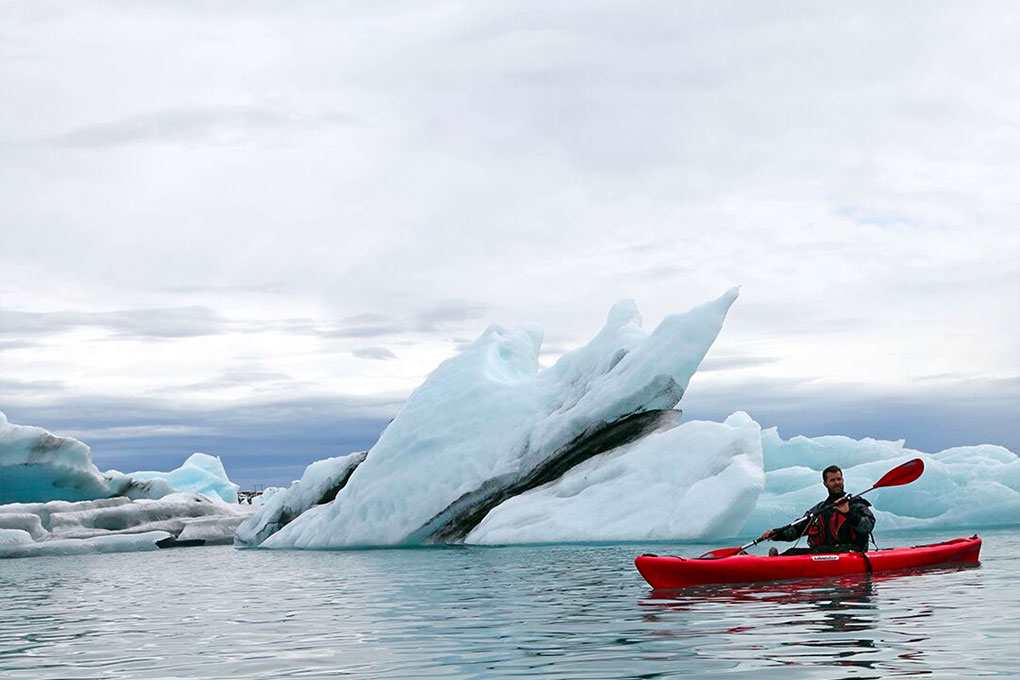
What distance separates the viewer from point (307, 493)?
33.0 metres

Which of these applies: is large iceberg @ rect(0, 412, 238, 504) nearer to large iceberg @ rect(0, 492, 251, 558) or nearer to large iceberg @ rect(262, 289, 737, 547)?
large iceberg @ rect(0, 492, 251, 558)

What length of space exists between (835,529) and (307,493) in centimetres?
2157

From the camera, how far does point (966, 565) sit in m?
15.4

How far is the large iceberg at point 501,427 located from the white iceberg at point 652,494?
81cm

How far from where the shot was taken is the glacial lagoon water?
774cm

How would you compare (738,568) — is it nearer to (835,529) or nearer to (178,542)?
(835,529)

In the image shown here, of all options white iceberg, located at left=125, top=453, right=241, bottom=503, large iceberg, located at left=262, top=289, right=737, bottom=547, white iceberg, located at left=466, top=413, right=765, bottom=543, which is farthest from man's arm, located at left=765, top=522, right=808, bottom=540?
white iceberg, located at left=125, top=453, right=241, bottom=503

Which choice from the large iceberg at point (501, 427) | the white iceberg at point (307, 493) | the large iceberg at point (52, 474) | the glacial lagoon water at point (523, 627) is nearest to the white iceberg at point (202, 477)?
the large iceberg at point (52, 474)

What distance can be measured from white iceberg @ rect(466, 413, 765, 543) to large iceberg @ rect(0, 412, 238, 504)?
18.1 meters

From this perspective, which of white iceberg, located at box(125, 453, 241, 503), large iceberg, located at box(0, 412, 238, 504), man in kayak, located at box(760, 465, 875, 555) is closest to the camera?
man in kayak, located at box(760, 465, 875, 555)

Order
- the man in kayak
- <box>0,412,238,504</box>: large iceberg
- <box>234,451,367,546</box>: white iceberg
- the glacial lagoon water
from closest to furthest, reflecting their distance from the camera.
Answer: the glacial lagoon water < the man in kayak < <box>234,451,367,546</box>: white iceberg < <box>0,412,238,504</box>: large iceberg

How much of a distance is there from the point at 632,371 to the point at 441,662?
18.9 m

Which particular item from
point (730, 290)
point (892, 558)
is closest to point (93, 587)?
point (892, 558)

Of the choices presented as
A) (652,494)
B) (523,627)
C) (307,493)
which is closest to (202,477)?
(307,493)
